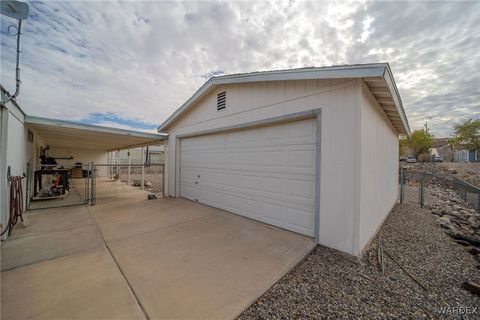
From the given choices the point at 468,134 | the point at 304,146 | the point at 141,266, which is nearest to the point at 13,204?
the point at 141,266

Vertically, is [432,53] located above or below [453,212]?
above

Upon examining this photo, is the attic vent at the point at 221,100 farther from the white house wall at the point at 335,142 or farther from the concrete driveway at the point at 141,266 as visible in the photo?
→ the concrete driveway at the point at 141,266

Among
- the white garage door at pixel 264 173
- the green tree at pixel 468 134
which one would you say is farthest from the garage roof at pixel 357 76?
the green tree at pixel 468 134

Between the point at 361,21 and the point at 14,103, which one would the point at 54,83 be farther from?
the point at 361,21

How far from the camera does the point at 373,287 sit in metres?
2.48

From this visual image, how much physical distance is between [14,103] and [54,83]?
4959 millimetres

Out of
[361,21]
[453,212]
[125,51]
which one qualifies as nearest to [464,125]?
[453,212]

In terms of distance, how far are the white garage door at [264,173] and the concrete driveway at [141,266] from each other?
41 centimetres

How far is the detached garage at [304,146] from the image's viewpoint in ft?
10.6

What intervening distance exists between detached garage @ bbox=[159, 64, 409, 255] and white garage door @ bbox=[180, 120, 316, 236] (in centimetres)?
2

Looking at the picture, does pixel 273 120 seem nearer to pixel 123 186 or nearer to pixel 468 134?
pixel 123 186

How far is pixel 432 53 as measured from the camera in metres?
5.05

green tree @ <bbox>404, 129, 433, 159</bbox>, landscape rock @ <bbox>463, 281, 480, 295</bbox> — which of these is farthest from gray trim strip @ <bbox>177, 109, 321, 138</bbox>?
green tree @ <bbox>404, 129, 433, 159</bbox>

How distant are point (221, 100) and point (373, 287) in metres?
5.47
